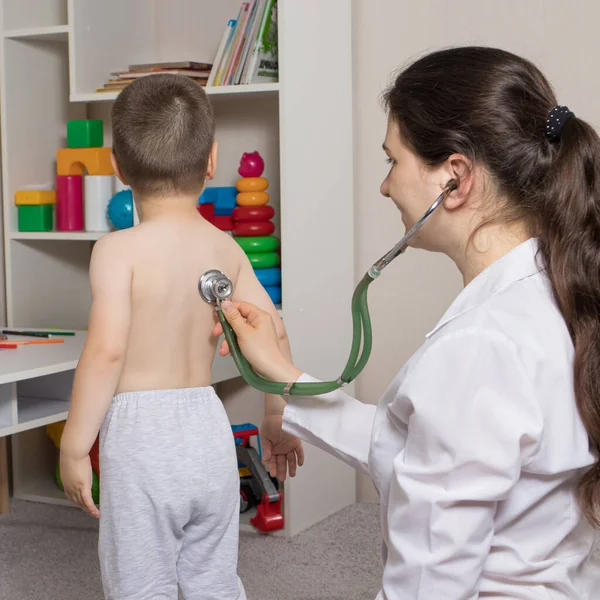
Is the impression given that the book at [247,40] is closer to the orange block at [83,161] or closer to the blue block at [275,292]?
the orange block at [83,161]

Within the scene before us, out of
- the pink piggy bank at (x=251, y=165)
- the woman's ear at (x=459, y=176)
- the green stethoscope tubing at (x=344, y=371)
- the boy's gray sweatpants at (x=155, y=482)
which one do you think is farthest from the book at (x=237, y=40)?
the woman's ear at (x=459, y=176)

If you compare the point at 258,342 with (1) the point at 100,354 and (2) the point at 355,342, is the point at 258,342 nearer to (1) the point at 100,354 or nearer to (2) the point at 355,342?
(2) the point at 355,342

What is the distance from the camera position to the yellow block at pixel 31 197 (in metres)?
2.68

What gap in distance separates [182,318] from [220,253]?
0.14 meters

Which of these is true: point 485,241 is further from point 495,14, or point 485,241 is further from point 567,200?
point 495,14

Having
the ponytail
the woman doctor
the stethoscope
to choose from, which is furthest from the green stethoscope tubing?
the ponytail

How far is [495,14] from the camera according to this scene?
2.53 meters

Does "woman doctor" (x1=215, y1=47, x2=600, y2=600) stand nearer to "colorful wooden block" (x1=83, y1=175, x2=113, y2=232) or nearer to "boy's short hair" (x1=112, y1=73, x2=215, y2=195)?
"boy's short hair" (x1=112, y1=73, x2=215, y2=195)

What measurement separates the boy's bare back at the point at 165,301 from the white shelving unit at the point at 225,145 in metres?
0.69

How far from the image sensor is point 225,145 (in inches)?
113

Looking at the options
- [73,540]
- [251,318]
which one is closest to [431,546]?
[251,318]

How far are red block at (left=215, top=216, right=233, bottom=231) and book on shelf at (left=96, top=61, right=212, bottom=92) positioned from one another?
0.39m

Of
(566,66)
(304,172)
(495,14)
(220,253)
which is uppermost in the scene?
(495,14)

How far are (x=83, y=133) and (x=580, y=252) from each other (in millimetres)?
2006
